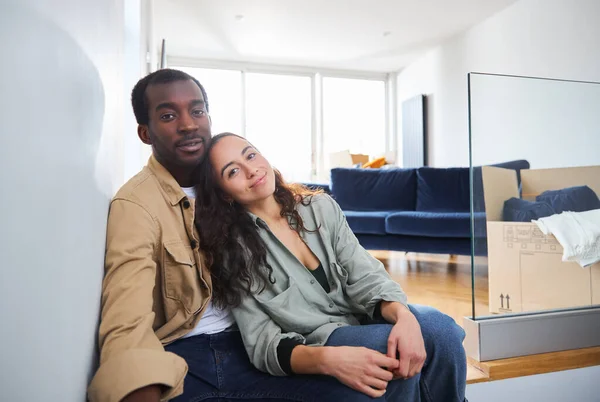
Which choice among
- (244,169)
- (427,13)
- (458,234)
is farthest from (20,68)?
(427,13)

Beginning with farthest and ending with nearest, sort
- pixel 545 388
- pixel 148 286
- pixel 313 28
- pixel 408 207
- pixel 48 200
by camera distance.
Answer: pixel 313 28 < pixel 408 207 < pixel 545 388 < pixel 148 286 < pixel 48 200

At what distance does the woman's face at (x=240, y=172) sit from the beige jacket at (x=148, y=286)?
102 millimetres

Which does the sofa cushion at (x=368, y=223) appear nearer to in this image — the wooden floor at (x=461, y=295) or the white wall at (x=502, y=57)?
the wooden floor at (x=461, y=295)

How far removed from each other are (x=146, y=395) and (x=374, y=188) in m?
3.36

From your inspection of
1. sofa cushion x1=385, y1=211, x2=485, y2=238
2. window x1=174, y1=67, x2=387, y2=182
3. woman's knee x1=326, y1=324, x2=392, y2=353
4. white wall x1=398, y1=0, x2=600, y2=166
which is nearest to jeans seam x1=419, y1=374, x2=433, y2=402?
woman's knee x1=326, y1=324, x2=392, y2=353

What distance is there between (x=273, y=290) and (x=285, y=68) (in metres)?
6.31

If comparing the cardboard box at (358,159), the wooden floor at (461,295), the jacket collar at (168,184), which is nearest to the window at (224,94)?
the cardboard box at (358,159)

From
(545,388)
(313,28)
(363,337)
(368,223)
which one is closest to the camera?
(363,337)

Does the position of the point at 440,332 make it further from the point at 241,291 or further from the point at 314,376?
the point at 241,291

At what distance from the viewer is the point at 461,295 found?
2521mm

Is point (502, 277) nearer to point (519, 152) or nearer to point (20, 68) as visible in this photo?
point (519, 152)

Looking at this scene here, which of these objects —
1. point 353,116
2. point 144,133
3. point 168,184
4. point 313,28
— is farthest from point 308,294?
point 353,116

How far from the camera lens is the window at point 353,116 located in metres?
6.98

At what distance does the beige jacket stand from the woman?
0.06 meters
